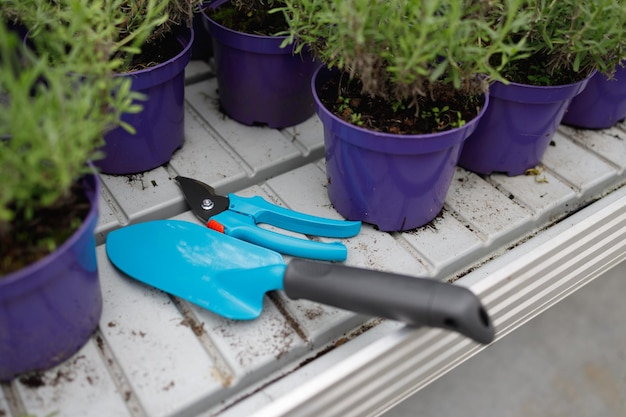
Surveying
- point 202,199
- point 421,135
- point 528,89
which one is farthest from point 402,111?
point 202,199

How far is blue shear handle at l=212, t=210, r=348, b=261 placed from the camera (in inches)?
29.5

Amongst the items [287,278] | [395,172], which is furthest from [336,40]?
[287,278]

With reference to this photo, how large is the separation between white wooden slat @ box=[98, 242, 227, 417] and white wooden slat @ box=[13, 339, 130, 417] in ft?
0.07

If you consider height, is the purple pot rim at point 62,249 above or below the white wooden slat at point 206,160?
above

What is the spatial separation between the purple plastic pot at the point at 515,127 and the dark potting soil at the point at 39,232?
1.75 ft

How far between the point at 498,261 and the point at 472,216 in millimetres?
79

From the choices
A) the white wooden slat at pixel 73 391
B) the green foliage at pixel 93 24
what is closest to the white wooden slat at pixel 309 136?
the green foliage at pixel 93 24

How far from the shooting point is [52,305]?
0.58 m

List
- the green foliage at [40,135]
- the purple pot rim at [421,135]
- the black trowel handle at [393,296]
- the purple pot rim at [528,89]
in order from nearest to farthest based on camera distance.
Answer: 1. the green foliage at [40,135]
2. the black trowel handle at [393,296]
3. the purple pot rim at [421,135]
4. the purple pot rim at [528,89]

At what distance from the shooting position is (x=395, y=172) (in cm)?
74

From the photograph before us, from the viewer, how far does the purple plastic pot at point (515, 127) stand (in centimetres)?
80

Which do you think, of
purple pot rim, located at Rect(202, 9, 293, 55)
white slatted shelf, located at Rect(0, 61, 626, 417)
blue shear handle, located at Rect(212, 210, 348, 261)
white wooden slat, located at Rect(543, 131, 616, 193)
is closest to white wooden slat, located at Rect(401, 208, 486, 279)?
white slatted shelf, located at Rect(0, 61, 626, 417)

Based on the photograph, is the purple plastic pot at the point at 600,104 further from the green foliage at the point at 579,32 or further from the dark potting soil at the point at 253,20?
the dark potting soil at the point at 253,20

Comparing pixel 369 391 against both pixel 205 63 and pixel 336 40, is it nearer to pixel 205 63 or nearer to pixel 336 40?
pixel 336 40
